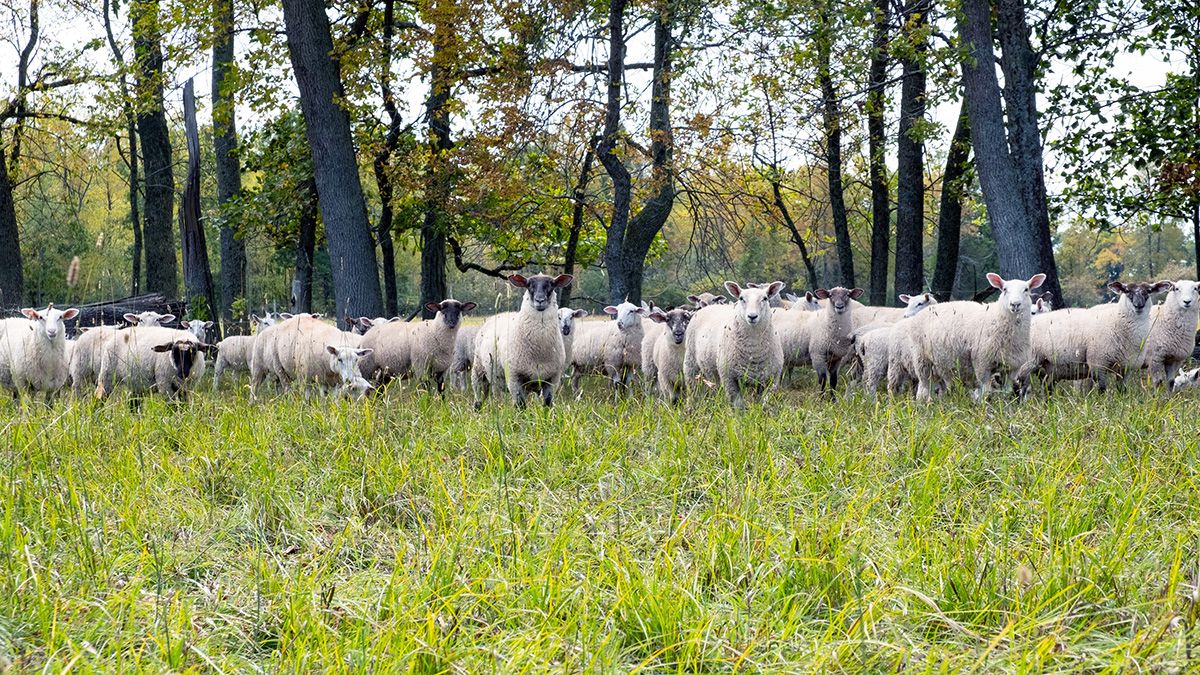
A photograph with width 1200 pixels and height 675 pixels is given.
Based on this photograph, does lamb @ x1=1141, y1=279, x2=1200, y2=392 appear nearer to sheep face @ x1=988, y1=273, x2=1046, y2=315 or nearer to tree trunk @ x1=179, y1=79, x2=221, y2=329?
sheep face @ x1=988, y1=273, x2=1046, y2=315

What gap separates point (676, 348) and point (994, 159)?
5.20m

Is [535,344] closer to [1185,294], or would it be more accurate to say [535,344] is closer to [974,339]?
[974,339]

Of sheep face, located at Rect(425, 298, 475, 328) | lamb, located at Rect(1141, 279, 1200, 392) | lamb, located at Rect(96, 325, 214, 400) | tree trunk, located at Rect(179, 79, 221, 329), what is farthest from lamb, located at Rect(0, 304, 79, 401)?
Answer: lamb, located at Rect(1141, 279, 1200, 392)

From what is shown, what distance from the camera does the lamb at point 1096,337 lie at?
10094mm

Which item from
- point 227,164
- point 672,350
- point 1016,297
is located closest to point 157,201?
point 227,164

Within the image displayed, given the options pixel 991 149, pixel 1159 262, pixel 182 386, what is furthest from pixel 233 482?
pixel 1159 262

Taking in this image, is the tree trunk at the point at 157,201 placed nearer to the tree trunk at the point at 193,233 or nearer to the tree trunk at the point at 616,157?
the tree trunk at the point at 193,233

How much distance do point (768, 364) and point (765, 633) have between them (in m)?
6.41

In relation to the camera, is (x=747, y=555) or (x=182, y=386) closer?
(x=747, y=555)

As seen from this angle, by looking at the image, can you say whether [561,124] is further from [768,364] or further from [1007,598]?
[1007,598]

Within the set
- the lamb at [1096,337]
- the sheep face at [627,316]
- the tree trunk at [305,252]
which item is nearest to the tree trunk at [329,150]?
the sheep face at [627,316]

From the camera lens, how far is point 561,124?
1571 centimetres

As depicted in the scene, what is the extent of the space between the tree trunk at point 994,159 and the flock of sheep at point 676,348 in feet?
2.69

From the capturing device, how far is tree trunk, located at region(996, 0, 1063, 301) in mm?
13773
